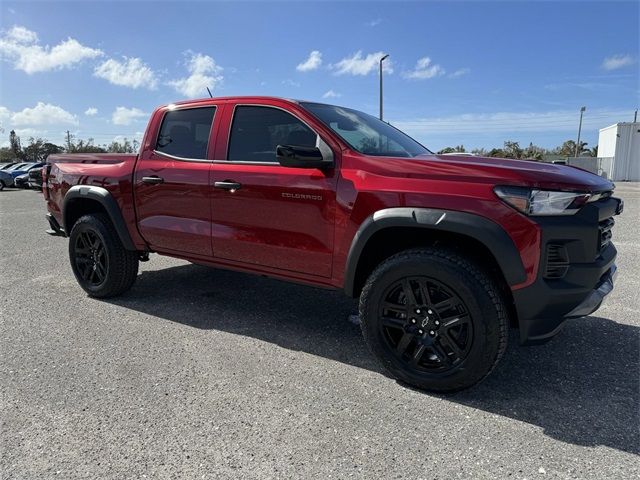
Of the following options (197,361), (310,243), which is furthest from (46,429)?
(310,243)

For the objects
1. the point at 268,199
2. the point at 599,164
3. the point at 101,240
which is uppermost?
the point at 268,199

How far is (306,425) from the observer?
2.58 metres

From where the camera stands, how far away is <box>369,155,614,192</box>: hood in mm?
2615

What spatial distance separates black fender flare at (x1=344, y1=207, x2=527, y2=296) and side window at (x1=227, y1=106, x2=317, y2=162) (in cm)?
84

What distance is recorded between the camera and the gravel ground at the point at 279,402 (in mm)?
2266

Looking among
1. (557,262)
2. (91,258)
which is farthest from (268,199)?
(91,258)

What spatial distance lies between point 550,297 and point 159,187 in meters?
3.22

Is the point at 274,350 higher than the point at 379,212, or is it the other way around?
the point at 379,212

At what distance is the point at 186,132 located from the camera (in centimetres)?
420

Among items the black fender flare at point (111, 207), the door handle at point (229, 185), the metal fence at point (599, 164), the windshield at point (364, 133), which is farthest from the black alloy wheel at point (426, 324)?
the metal fence at point (599, 164)

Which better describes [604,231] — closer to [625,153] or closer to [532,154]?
[625,153]

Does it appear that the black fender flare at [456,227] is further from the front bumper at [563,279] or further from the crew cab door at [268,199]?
the crew cab door at [268,199]

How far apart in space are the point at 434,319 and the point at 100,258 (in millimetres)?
3462

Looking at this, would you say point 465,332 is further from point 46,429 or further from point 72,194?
point 72,194
